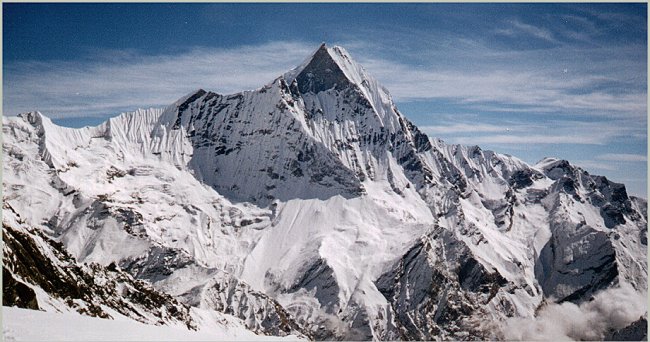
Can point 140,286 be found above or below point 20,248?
below

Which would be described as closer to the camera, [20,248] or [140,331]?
[140,331]

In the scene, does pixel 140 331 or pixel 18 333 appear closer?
pixel 18 333

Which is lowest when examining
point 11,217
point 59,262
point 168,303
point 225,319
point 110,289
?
point 225,319

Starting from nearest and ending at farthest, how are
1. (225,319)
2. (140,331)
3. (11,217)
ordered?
(140,331), (11,217), (225,319)

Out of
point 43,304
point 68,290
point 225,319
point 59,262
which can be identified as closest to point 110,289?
point 59,262

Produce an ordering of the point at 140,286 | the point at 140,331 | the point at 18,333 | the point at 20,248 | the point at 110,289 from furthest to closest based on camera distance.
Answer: the point at 140,286, the point at 110,289, the point at 20,248, the point at 140,331, the point at 18,333

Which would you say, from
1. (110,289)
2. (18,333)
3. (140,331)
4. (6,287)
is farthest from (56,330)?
(110,289)

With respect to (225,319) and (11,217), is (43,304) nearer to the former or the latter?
(11,217)

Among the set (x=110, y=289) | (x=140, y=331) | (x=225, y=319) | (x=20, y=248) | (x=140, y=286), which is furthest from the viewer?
(x=225, y=319)

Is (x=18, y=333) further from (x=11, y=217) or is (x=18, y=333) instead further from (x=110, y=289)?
(x=110, y=289)
